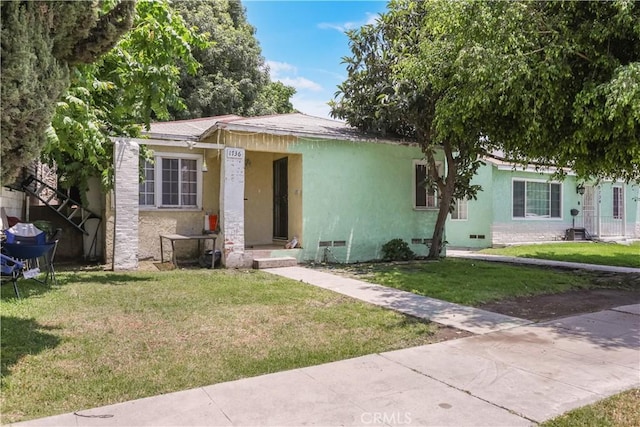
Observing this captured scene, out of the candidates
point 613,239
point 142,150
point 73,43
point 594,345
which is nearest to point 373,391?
point 594,345

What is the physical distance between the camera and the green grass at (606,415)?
315cm

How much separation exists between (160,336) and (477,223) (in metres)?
15.4

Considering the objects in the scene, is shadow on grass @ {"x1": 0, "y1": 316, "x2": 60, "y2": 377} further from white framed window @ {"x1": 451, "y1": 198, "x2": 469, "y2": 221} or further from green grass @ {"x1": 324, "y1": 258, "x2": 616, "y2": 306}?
white framed window @ {"x1": 451, "y1": 198, "x2": 469, "y2": 221}

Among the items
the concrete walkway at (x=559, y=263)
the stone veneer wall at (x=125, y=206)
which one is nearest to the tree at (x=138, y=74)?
the stone veneer wall at (x=125, y=206)

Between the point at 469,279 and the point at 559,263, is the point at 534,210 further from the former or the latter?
the point at 469,279

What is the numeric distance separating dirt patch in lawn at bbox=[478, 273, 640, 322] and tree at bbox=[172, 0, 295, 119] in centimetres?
2008

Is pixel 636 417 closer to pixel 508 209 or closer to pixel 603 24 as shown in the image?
pixel 603 24

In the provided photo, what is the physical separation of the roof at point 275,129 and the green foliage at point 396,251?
3.00 m

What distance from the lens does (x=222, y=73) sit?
2502 centimetres

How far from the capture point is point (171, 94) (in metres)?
8.40

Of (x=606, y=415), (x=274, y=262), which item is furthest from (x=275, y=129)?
(x=606, y=415)

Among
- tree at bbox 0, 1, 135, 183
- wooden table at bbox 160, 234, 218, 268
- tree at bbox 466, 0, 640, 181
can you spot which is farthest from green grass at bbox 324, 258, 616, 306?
tree at bbox 0, 1, 135, 183

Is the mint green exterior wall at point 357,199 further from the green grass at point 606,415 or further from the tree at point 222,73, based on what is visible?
the tree at point 222,73

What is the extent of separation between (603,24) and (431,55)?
3.28 metres
